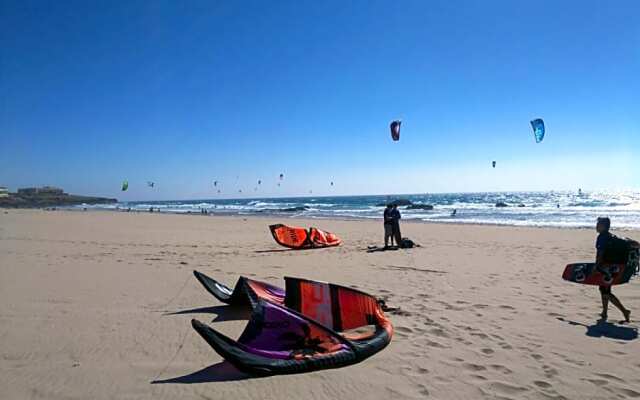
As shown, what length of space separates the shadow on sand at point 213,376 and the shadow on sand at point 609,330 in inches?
134

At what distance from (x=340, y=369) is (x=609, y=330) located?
297 centimetres

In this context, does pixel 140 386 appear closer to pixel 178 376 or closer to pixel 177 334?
pixel 178 376

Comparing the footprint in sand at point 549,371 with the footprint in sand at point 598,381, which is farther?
the footprint in sand at point 549,371

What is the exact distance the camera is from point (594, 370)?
3.19 m

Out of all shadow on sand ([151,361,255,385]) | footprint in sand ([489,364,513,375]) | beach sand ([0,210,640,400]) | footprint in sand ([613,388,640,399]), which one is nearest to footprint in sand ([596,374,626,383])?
beach sand ([0,210,640,400])

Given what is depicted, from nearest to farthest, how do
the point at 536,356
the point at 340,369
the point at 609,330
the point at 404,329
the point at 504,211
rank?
the point at 340,369 → the point at 536,356 → the point at 404,329 → the point at 609,330 → the point at 504,211

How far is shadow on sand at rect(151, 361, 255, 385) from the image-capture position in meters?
2.91

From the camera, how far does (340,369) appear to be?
3.14 meters

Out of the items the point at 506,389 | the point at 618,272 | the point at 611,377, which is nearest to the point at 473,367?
the point at 506,389

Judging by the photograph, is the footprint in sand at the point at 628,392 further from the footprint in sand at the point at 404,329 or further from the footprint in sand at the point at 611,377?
the footprint in sand at the point at 404,329

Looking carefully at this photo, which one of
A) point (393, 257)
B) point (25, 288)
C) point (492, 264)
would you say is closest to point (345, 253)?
point (393, 257)

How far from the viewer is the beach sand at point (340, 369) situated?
9.34ft

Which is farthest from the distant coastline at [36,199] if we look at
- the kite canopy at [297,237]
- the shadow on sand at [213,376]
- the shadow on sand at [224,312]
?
the shadow on sand at [213,376]

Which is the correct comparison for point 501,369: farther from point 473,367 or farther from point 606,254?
point 606,254
